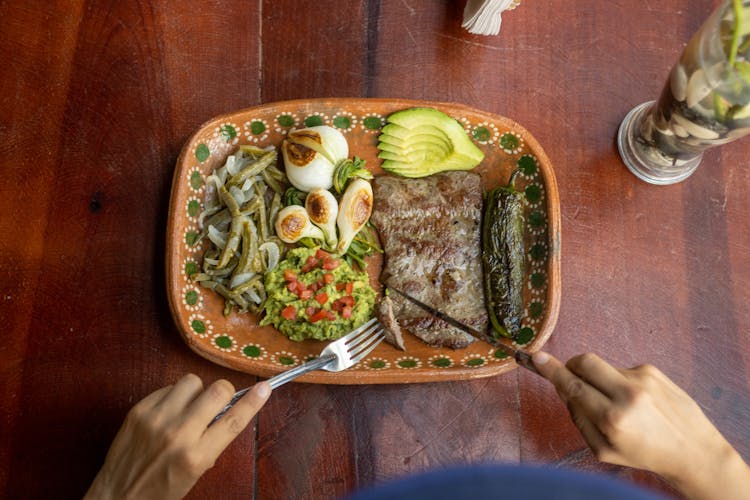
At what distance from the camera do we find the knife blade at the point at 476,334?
7.42ft

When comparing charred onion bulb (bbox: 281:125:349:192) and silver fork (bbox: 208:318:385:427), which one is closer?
silver fork (bbox: 208:318:385:427)

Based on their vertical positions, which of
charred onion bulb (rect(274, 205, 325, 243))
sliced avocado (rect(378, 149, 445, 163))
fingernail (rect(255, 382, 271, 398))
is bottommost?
fingernail (rect(255, 382, 271, 398))

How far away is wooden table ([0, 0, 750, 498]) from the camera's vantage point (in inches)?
106

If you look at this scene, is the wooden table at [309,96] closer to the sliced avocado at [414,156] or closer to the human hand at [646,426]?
the sliced avocado at [414,156]

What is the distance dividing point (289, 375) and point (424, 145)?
→ 49.2 inches

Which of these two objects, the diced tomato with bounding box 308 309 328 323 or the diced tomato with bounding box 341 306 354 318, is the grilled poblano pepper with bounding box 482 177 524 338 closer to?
the diced tomato with bounding box 341 306 354 318

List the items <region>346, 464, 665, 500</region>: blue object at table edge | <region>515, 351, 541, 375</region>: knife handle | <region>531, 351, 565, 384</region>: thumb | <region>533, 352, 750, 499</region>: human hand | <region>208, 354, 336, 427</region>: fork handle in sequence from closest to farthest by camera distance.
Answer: <region>346, 464, 665, 500</region>: blue object at table edge → <region>533, 352, 750, 499</region>: human hand → <region>531, 351, 565, 384</region>: thumb → <region>515, 351, 541, 375</region>: knife handle → <region>208, 354, 336, 427</region>: fork handle

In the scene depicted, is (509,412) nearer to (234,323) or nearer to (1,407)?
(234,323)

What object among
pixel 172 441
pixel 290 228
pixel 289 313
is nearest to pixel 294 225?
pixel 290 228

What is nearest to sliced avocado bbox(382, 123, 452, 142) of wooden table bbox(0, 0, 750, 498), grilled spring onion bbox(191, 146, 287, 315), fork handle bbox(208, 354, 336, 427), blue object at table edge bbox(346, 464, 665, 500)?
wooden table bbox(0, 0, 750, 498)

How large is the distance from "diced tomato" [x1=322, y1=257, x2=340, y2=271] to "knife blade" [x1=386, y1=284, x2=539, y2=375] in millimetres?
285

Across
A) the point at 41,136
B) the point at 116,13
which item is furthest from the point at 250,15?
the point at 41,136

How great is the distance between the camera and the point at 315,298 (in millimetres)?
2615

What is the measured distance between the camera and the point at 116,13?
10.1 ft
